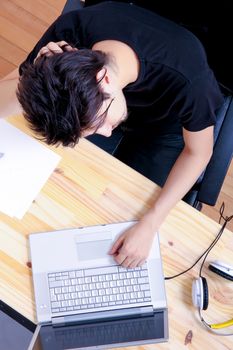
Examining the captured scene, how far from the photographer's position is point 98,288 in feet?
2.86

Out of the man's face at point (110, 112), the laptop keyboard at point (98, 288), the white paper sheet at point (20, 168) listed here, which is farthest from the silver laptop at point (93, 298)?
the man's face at point (110, 112)

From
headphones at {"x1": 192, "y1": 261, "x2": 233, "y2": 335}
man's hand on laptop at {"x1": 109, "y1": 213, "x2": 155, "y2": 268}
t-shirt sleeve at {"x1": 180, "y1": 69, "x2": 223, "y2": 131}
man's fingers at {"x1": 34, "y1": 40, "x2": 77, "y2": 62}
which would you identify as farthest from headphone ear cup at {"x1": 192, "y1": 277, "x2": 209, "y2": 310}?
man's fingers at {"x1": 34, "y1": 40, "x2": 77, "y2": 62}

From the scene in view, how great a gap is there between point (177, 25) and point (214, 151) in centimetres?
30

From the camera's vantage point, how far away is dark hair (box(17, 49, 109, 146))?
70 centimetres

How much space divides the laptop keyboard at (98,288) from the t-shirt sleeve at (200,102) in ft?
1.09

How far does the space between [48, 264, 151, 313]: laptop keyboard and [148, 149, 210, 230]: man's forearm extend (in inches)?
4.7

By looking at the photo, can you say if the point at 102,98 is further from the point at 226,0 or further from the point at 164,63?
the point at 226,0

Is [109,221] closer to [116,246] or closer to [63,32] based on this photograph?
[116,246]

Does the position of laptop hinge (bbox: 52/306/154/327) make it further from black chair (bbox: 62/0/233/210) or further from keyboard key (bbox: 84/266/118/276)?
black chair (bbox: 62/0/233/210)

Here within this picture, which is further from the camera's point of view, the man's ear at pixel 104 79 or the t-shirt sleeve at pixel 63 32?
the t-shirt sleeve at pixel 63 32

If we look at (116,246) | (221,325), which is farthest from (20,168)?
(221,325)

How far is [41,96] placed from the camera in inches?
27.8

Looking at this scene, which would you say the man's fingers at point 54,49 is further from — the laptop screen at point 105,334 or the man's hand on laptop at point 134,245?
the laptop screen at point 105,334

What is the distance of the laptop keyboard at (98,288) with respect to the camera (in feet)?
2.83
